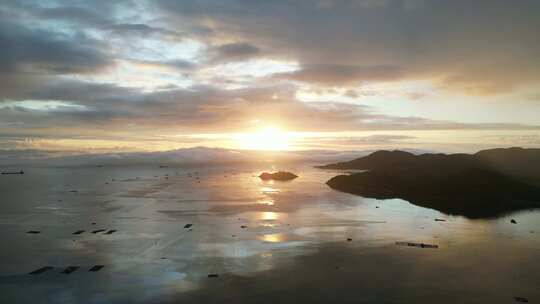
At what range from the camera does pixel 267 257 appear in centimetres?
4016

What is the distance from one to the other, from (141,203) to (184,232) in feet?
124

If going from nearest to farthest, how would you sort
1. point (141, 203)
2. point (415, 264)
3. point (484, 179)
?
point (415, 264) → point (141, 203) → point (484, 179)

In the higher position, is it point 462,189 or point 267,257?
point 267,257

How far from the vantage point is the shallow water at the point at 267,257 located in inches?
1187

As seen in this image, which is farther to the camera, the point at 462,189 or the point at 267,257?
the point at 462,189

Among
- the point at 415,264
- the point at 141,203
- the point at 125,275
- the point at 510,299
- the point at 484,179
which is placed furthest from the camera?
the point at 484,179

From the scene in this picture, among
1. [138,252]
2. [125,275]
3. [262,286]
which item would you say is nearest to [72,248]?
[138,252]

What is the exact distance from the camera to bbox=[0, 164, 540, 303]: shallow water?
3016cm

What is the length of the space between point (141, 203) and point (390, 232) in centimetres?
5624

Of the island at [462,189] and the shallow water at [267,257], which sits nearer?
the shallow water at [267,257]

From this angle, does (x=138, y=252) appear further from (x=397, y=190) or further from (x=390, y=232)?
(x=397, y=190)

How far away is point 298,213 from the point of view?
72.4 meters

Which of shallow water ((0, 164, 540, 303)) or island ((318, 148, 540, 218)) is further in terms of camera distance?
island ((318, 148, 540, 218))

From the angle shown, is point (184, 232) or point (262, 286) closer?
point (262, 286)
